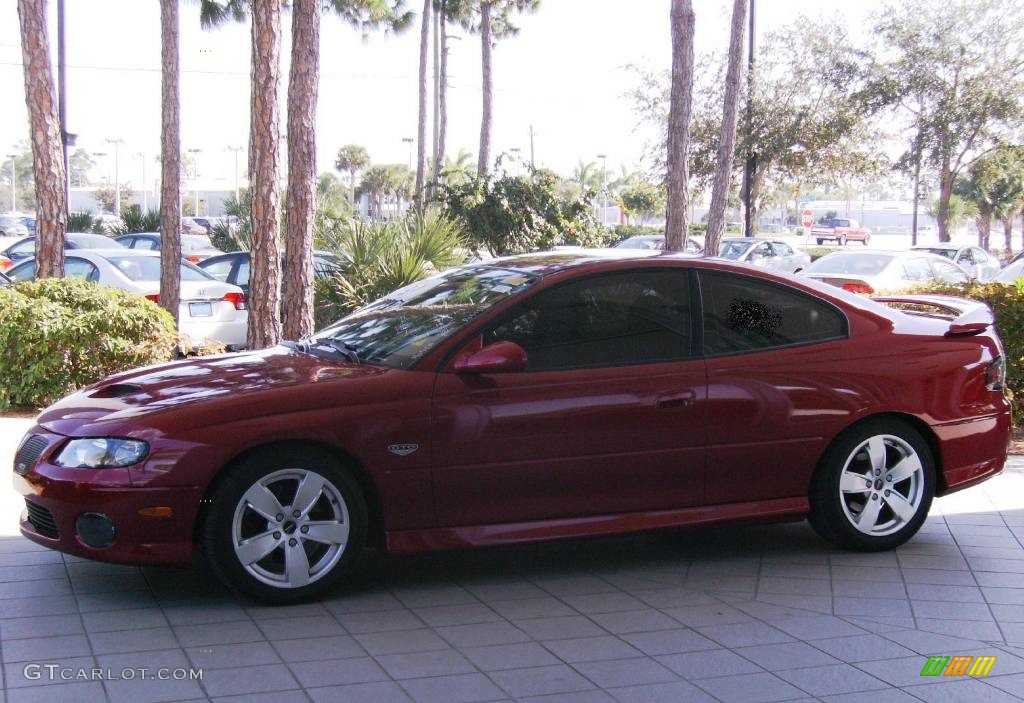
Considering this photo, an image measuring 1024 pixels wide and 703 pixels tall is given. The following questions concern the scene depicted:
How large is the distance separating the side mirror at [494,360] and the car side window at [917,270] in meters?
14.0

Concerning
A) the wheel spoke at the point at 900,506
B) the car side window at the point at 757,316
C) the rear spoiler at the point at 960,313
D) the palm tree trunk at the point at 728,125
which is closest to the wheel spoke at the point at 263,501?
the car side window at the point at 757,316

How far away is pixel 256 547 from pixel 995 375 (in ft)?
13.4

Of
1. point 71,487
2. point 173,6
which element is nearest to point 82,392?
point 71,487

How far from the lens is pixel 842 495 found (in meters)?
5.95

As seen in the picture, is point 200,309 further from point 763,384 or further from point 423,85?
point 423,85

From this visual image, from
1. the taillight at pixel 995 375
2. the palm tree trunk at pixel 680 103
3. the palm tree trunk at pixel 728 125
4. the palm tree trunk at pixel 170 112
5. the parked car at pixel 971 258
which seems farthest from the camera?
the parked car at pixel 971 258

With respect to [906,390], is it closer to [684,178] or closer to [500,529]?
[500,529]

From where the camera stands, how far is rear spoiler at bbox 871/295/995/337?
6.31 meters

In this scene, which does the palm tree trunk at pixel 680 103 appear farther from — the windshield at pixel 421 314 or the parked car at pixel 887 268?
the windshield at pixel 421 314

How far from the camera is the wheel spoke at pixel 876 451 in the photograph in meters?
5.99

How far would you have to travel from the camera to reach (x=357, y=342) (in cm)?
588

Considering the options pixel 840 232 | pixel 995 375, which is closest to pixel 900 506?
pixel 995 375

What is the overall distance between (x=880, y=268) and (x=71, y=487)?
1526 cm

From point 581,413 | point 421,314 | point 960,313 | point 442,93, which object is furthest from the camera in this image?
point 442,93
